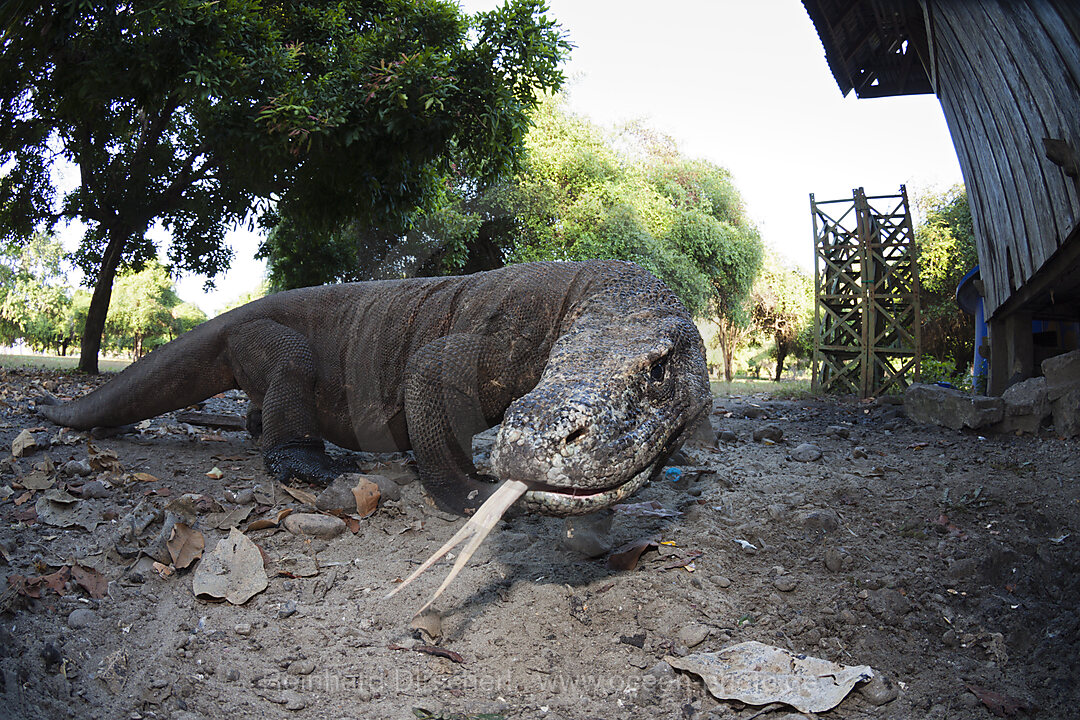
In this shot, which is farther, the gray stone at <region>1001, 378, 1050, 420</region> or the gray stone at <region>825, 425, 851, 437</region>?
the gray stone at <region>825, 425, 851, 437</region>

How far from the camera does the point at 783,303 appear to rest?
3166 cm

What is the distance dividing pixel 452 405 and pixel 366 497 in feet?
2.23

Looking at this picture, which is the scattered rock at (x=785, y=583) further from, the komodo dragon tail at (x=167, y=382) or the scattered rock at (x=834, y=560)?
the komodo dragon tail at (x=167, y=382)

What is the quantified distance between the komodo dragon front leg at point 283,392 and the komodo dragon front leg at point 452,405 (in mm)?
815

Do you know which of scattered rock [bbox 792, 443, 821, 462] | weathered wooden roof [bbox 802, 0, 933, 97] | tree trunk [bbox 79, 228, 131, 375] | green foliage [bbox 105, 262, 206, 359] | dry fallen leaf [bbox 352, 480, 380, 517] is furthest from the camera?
green foliage [bbox 105, 262, 206, 359]

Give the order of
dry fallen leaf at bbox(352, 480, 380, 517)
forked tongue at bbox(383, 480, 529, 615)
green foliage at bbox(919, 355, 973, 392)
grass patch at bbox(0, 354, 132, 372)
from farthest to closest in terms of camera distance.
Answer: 1. green foliage at bbox(919, 355, 973, 392)
2. grass patch at bbox(0, 354, 132, 372)
3. dry fallen leaf at bbox(352, 480, 380, 517)
4. forked tongue at bbox(383, 480, 529, 615)

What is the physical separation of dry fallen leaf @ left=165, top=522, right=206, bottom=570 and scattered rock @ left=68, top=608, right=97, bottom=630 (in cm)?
39

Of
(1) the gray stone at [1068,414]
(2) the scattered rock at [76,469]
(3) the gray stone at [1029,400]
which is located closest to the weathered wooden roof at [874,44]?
(3) the gray stone at [1029,400]

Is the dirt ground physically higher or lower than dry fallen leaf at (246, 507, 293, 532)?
lower

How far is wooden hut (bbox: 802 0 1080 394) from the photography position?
409cm

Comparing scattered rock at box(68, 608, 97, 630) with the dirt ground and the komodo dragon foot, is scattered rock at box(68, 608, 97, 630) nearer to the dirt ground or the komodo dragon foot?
the dirt ground

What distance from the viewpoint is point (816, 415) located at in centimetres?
754

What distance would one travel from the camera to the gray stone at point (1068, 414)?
4293mm

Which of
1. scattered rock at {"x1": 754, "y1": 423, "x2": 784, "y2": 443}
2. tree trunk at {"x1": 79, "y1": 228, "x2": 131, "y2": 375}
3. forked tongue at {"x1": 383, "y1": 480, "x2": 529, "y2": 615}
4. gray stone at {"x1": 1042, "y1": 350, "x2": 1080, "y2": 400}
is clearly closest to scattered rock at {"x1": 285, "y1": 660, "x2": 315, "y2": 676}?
forked tongue at {"x1": 383, "y1": 480, "x2": 529, "y2": 615}
